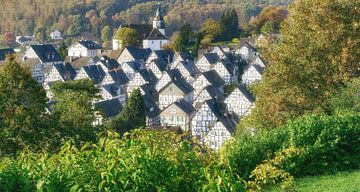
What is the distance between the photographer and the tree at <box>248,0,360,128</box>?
14.7 meters

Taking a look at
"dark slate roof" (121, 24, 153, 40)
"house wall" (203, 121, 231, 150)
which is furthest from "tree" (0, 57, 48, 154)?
"dark slate roof" (121, 24, 153, 40)

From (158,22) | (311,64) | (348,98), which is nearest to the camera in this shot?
(348,98)

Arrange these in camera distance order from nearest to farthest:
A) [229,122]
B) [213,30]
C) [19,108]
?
[19,108] < [229,122] < [213,30]

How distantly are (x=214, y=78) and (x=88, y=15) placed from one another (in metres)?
78.3

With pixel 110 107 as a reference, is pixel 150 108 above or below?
below

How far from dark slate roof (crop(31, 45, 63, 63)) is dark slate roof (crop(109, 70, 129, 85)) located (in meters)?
12.5

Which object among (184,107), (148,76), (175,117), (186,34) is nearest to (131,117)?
(175,117)

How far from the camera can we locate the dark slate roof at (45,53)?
197 feet

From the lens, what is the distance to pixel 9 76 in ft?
56.8

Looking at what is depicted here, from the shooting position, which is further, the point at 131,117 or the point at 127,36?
the point at 127,36

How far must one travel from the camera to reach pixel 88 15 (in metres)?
120

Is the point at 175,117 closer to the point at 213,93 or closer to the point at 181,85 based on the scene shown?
the point at 213,93

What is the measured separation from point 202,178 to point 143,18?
4779 inches

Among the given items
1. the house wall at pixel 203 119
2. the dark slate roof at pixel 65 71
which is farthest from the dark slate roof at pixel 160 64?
the house wall at pixel 203 119
